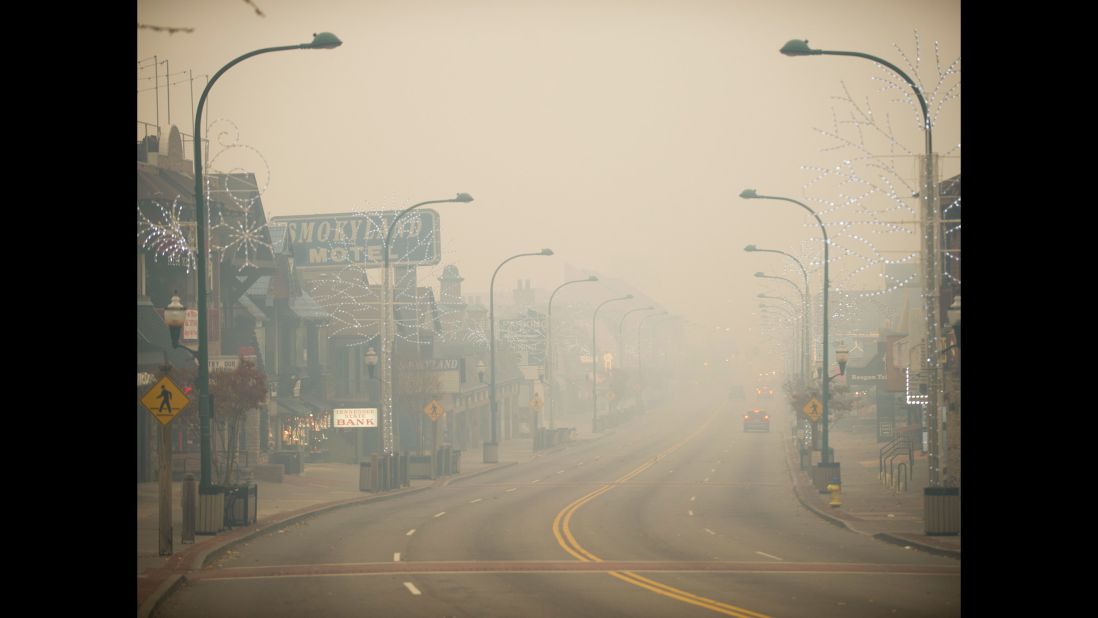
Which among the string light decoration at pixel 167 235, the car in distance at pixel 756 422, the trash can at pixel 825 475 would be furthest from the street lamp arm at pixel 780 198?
the car in distance at pixel 756 422

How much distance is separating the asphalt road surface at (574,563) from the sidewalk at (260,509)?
45cm

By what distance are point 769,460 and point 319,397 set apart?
2284 centimetres

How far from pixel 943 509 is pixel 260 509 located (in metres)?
19.6

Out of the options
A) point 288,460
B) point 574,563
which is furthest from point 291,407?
point 574,563

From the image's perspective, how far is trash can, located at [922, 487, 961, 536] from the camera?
94.3 feet

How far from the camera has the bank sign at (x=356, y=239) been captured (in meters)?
77.5

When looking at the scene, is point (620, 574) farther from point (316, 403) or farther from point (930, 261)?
point (316, 403)

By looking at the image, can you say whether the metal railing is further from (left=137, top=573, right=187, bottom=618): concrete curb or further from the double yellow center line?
(left=137, top=573, right=187, bottom=618): concrete curb

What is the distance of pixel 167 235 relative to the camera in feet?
152
